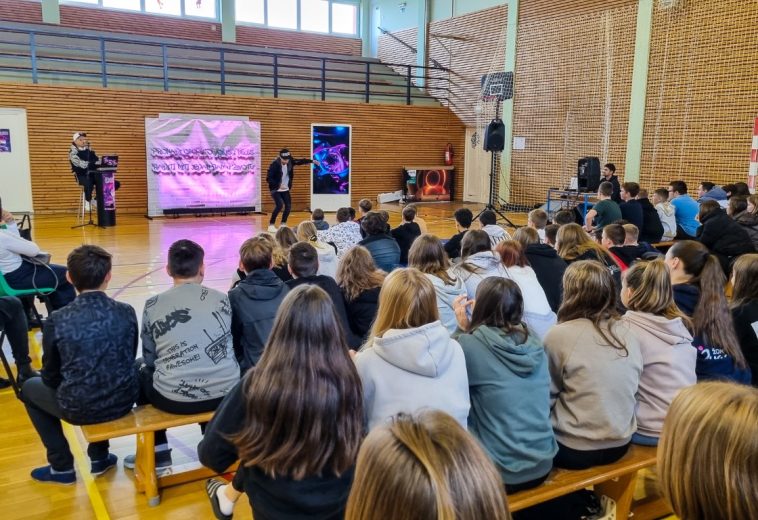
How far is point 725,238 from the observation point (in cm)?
644

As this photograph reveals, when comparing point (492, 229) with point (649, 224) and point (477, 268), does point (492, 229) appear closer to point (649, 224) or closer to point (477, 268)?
point (477, 268)

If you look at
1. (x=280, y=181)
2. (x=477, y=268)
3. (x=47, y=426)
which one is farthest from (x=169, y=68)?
(x=47, y=426)

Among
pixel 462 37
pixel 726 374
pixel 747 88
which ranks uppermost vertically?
pixel 462 37

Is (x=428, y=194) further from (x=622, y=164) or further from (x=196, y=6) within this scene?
(x=196, y=6)

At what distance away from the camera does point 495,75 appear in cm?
1322

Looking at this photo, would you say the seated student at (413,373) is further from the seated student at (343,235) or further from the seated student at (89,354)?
the seated student at (343,235)

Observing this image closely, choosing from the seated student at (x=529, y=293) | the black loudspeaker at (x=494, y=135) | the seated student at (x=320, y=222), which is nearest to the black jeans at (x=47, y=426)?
the seated student at (x=529, y=293)

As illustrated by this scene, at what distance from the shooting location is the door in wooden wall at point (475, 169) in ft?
53.6

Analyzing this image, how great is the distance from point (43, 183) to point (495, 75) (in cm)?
928

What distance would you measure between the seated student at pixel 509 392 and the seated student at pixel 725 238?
5066mm

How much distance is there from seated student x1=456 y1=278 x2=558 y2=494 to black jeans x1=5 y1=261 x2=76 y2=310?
3672mm

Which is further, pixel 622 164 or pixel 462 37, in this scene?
pixel 462 37

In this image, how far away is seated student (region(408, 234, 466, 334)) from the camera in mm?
3559

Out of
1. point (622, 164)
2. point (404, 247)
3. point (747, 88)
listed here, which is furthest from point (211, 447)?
point (622, 164)
